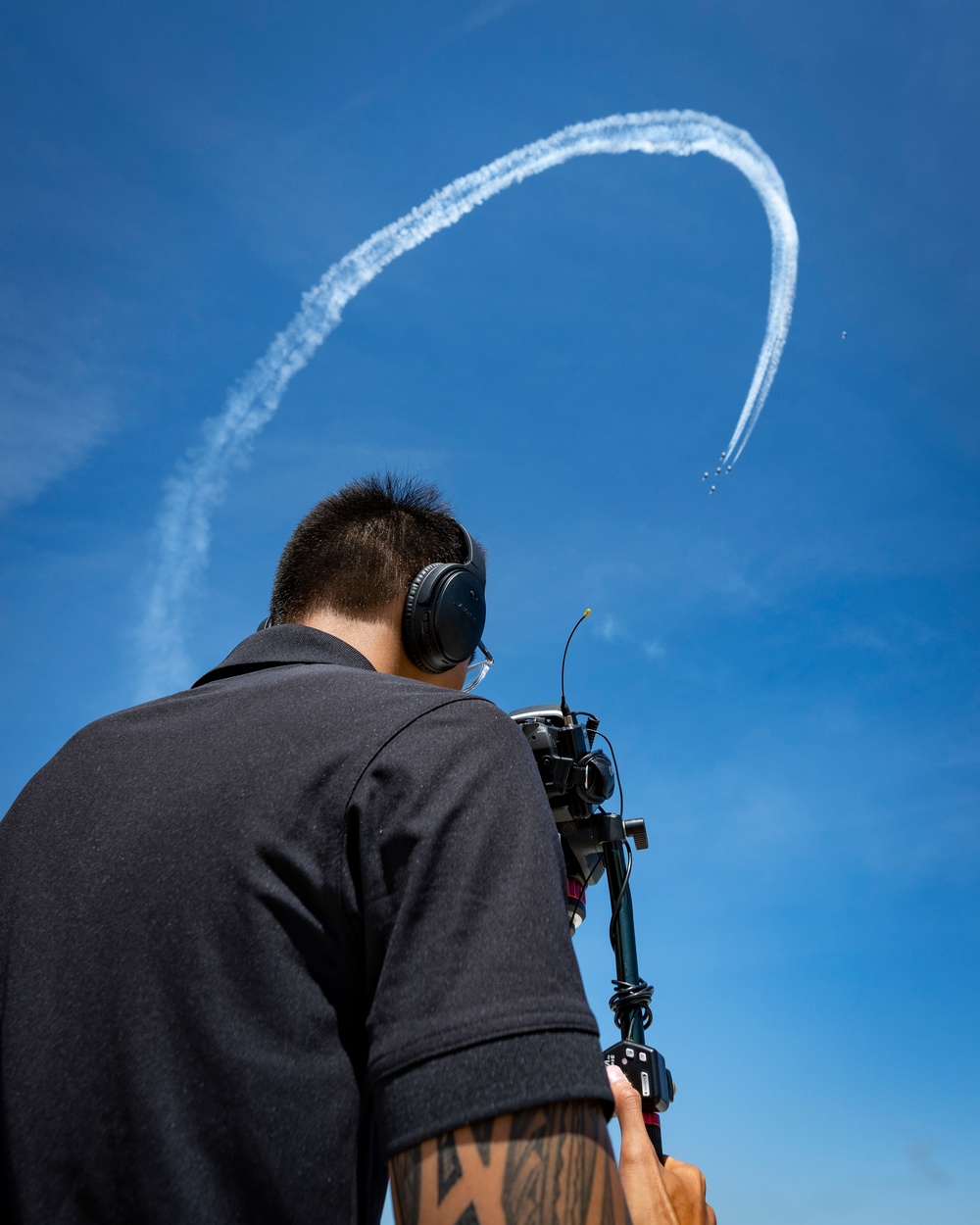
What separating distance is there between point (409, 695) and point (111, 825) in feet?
2.21

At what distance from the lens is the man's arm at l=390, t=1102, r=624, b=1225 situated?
4.45ft

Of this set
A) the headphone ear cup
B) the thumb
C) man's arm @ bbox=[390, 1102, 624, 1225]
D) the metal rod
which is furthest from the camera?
the metal rod

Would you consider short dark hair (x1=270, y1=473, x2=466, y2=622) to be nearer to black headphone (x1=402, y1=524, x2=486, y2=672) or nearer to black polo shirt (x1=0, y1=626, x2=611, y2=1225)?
black headphone (x1=402, y1=524, x2=486, y2=672)

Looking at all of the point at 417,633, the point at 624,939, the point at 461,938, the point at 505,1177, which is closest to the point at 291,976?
the point at 461,938

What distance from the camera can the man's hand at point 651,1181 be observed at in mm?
2189

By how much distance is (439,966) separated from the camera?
146 centimetres

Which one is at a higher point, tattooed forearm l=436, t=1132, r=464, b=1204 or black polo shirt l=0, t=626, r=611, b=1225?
black polo shirt l=0, t=626, r=611, b=1225

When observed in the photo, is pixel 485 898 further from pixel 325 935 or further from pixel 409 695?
pixel 409 695

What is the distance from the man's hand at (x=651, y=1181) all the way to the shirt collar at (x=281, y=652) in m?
1.27

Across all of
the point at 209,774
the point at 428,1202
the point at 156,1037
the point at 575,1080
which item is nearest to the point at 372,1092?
the point at 428,1202

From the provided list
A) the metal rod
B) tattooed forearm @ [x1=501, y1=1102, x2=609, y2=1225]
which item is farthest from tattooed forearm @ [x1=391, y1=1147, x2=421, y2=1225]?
the metal rod

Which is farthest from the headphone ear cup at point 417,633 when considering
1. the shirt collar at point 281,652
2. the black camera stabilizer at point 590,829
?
the black camera stabilizer at point 590,829

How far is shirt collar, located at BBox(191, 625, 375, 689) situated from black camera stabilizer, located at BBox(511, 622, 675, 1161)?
1.42 m

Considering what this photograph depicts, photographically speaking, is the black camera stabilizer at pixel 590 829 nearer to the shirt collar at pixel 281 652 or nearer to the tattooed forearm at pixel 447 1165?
the shirt collar at pixel 281 652
